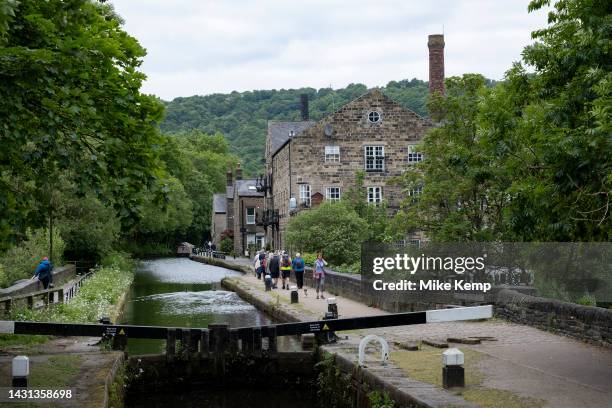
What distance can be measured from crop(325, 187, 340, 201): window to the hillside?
8333 cm

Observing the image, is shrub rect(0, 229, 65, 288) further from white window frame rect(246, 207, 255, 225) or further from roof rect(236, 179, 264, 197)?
roof rect(236, 179, 264, 197)

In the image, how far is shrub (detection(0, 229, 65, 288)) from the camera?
103 ft

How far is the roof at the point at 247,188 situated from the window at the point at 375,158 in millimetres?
32369

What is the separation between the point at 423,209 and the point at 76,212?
22.6m

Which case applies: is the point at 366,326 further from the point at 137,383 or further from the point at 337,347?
the point at 137,383

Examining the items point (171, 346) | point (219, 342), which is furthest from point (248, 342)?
point (171, 346)

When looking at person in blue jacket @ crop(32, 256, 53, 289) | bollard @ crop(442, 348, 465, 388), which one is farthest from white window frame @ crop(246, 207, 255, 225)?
bollard @ crop(442, 348, 465, 388)

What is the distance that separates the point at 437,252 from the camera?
946 inches

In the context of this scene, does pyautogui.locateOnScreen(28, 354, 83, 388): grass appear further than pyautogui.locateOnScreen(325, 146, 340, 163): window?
No

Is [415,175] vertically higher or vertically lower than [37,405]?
higher

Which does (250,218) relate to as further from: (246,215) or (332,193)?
(332,193)

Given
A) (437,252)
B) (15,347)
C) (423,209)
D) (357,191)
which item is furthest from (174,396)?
(357,191)

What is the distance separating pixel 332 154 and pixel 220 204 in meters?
56.1

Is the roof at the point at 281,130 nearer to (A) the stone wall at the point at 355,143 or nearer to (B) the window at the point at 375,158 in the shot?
(A) the stone wall at the point at 355,143
